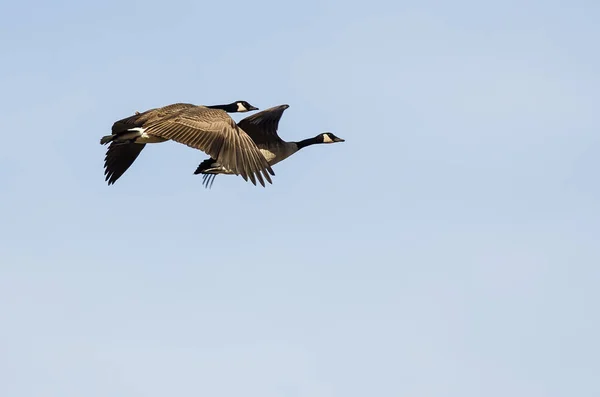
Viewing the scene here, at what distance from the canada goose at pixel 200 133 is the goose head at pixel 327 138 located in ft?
24.5

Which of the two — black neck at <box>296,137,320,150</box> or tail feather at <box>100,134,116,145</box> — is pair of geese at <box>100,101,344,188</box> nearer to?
tail feather at <box>100,134,116,145</box>

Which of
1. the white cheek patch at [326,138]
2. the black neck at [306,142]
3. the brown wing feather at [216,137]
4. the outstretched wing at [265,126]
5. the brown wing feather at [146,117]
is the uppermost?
the white cheek patch at [326,138]

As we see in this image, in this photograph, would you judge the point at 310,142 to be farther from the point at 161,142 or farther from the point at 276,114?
the point at 161,142

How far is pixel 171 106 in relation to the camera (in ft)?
94.0

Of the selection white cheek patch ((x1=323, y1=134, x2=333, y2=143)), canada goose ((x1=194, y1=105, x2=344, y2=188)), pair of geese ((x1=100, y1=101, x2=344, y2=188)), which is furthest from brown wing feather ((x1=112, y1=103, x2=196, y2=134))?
white cheek patch ((x1=323, y1=134, x2=333, y2=143))

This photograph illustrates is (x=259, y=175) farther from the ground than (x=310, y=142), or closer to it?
closer to it

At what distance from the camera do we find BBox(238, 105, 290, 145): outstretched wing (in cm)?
3162

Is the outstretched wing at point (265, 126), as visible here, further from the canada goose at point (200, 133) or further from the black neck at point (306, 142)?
the black neck at point (306, 142)

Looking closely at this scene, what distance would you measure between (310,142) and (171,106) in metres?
7.56

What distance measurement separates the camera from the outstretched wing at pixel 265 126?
31625 mm

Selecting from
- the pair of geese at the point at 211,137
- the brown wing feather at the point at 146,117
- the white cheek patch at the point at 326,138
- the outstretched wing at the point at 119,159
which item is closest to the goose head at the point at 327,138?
the white cheek patch at the point at 326,138

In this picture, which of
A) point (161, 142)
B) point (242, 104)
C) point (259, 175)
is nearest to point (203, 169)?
point (161, 142)

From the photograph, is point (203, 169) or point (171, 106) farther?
point (203, 169)

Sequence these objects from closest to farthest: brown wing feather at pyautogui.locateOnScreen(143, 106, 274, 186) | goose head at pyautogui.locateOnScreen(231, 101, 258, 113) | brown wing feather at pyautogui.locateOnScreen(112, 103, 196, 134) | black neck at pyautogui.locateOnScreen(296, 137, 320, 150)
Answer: brown wing feather at pyautogui.locateOnScreen(143, 106, 274, 186) → brown wing feather at pyautogui.locateOnScreen(112, 103, 196, 134) → goose head at pyautogui.locateOnScreen(231, 101, 258, 113) → black neck at pyautogui.locateOnScreen(296, 137, 320, 150)
